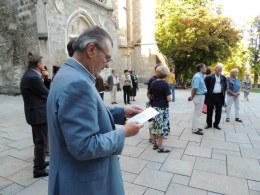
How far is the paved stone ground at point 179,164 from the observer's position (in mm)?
3107

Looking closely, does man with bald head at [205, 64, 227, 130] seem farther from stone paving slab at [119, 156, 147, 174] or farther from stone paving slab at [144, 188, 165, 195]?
stone paving slab at [144, 188, 165, 195]

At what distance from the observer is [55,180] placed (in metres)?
1.36

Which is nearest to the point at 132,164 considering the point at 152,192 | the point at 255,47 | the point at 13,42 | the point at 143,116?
the point at 152,192

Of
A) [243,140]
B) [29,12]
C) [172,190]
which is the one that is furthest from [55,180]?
[29,12]

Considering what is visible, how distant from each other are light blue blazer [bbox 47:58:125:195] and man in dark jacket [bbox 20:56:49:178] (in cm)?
221

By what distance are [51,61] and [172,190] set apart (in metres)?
9.89

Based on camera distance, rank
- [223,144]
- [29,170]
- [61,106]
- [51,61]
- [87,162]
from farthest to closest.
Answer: [51,61], [223,144], [29,170], [87,162], [61,106]

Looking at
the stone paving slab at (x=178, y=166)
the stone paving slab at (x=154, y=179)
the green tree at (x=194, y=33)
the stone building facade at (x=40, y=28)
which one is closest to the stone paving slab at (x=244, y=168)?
the stone paving slab at (x=178, y=166)

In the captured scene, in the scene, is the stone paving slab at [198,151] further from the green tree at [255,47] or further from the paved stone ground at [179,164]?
the green tree at [255,47]

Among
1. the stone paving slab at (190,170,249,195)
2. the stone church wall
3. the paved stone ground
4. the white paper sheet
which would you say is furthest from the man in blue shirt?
the stone church wall

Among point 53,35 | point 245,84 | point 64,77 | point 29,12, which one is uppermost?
point 29,12

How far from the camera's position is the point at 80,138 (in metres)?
1.17

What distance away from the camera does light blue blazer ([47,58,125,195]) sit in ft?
3.88

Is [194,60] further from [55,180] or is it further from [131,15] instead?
[55,180]
